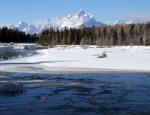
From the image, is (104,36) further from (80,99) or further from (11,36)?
(80,99)

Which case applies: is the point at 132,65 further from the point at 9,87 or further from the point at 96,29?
the point at 96,29

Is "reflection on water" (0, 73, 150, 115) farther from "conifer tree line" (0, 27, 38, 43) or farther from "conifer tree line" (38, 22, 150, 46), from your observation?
"conifer tree line" (0, 27, 38, 43)

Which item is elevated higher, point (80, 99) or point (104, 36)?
point (104, 36)

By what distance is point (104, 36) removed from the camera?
118 metres

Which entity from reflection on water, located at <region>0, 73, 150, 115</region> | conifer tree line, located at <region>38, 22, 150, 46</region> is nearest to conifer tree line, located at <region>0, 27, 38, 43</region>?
conifer tree line, located at <region>38, 22, 150, 46</region>

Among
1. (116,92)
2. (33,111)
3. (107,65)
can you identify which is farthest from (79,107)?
(107,65)

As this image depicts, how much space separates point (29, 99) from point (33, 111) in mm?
2229

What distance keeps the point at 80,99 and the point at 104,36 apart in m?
106

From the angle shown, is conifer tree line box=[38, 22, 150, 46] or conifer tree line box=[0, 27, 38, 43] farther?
conifer tree line box=[0, 27, 38, 43]

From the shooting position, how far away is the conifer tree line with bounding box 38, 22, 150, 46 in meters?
106

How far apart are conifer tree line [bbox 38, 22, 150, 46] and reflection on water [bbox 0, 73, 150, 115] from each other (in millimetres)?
88033

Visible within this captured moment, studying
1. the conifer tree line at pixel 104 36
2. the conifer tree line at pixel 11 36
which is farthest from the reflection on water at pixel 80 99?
the conifer tree line at pixel 11 36

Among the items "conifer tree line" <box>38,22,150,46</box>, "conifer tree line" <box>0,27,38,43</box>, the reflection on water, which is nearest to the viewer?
the reflection on water

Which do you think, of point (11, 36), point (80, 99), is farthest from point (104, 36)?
point (80, 99)
